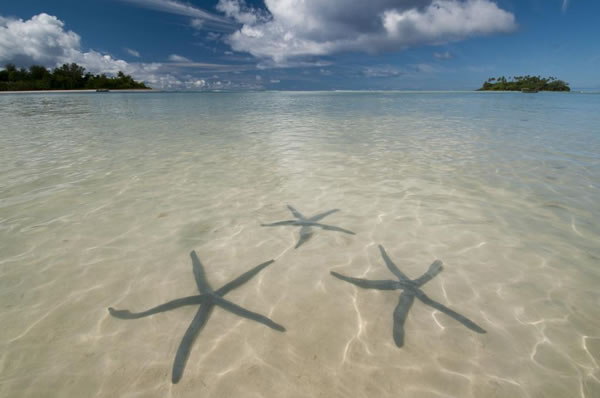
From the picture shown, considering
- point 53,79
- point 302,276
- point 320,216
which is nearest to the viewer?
point 302,276

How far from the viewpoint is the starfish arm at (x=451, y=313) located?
2520 mm

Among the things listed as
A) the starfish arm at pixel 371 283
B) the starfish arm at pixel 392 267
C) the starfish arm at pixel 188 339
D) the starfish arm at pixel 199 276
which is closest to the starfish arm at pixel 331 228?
the starfish arm at pixel 392 267

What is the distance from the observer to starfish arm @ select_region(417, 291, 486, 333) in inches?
99.2

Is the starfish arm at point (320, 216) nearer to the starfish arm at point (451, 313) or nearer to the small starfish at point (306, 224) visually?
the small starfish at point (306, 224)

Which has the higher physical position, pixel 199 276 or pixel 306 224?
pixel 306 224

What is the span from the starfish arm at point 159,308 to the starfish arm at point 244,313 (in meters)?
0.19

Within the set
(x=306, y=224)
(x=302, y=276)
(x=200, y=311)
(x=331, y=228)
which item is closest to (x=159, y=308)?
(x=200, y=311)

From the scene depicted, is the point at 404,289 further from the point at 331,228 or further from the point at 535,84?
the point at 535,84

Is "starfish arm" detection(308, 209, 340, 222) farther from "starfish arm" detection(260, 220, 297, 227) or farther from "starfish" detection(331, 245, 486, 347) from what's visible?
"starfish" detection(331, 245, 486, 347)

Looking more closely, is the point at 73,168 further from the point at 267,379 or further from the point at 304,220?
the point at 267,379

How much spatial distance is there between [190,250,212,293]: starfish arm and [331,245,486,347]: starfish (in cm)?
135

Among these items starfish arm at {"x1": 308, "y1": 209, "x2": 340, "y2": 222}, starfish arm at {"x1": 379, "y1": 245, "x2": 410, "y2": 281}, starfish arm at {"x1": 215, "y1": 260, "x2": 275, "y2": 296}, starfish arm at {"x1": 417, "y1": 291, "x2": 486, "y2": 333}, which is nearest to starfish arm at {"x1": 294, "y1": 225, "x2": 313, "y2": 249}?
starfish arm at {"x1": 308, "y1": 209, "x2": 340, "y2": 222}

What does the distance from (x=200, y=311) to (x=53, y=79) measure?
122238 mm

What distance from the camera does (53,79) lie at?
297ft
